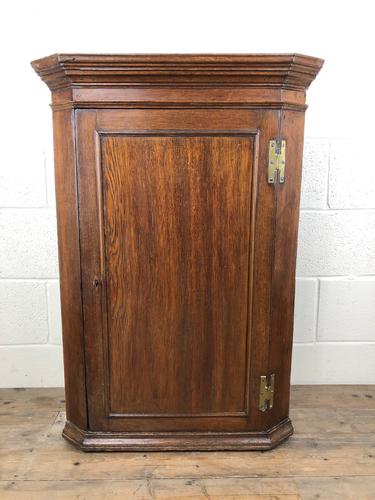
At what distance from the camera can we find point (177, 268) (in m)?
1.49

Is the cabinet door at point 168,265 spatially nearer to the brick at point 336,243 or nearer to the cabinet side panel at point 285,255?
the cabinet side panel at point 285,255

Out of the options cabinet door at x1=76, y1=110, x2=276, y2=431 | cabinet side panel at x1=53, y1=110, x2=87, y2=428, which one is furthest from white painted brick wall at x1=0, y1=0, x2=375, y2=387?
cabinet door at x1=76, y1=110, x2=276, y2=431

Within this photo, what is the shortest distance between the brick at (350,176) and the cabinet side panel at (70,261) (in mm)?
1062

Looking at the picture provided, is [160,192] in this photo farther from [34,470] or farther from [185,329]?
[34,470]

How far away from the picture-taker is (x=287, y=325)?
5.18ft

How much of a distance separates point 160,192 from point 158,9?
2.73 ft

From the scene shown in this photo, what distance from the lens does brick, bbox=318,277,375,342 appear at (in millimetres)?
2041

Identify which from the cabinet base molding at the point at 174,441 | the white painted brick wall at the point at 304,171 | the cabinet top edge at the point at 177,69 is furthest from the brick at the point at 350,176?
the cabinet base molding at the point at 174,441

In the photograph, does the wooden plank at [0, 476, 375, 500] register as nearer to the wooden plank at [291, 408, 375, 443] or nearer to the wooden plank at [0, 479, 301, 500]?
the wooden plank at [0, 479, 301, 500]

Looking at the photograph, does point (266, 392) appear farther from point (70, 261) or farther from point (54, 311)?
point (54, 311)

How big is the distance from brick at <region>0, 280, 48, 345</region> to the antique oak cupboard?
1.60 ft

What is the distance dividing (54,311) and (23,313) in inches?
5.1

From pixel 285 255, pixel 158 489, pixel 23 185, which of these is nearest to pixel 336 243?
pixel 285 255

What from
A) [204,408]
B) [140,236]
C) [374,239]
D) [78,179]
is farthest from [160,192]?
[374,239]
